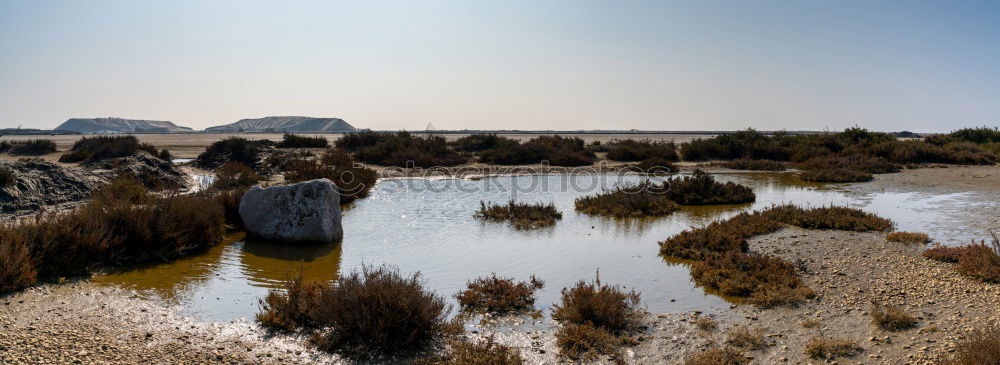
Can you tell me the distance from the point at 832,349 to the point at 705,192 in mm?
12656

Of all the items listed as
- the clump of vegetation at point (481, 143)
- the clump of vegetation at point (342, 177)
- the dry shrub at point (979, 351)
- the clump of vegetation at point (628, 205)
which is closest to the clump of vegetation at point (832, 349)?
the dry shrub at point (979, 351)

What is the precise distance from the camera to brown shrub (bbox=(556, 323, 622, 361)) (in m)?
6.04

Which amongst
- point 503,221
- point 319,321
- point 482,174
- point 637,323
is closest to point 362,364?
point 319,321

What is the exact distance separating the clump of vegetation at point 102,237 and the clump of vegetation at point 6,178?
391 cm

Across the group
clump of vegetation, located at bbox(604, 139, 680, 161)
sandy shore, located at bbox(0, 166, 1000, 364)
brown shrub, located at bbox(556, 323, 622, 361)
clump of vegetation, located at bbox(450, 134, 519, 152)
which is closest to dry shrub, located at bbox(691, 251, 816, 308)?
sandy shore, located at bbox(0, 166, 1000, 364)

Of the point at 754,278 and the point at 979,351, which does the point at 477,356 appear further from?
the point at 754,278

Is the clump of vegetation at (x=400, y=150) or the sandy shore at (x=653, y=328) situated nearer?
the sandy shore at (x=653, y=328)

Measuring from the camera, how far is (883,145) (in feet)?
104

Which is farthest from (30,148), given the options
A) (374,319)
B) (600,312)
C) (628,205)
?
(600,312)

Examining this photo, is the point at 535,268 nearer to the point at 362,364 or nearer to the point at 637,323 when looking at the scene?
the point at 637,323

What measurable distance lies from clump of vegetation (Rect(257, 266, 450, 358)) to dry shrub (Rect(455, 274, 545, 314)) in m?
1.05

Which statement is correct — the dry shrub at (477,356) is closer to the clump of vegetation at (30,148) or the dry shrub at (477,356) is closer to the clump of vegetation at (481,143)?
the clump of vegetation at (481,143)

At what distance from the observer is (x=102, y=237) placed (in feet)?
29.5

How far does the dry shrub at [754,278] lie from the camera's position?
7551 mm
